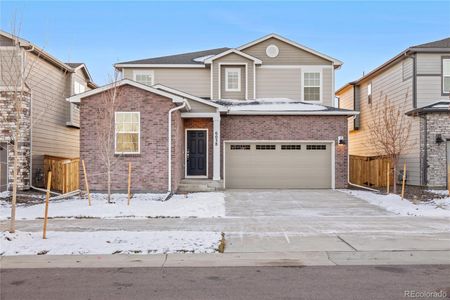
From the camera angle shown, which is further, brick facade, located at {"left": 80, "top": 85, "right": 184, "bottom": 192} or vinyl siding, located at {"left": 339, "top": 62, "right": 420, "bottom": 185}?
→ vinyl siding, located at {"left": 339, "top": 62, "right": 420, "bottom": 185}

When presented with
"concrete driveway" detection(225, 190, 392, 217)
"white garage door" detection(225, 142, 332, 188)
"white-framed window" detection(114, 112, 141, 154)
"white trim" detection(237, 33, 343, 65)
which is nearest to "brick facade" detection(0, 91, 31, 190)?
"white-framed window" detection(114, 112, 141, 154)

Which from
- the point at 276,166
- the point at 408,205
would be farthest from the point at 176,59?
the point at 408,205

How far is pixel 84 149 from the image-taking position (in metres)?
17.9

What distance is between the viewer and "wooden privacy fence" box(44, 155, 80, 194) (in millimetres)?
19062

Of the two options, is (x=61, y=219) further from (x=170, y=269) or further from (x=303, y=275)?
(x=303, y=275)

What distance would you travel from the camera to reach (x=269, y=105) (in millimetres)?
22250

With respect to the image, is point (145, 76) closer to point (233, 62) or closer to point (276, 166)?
point (233, 62)

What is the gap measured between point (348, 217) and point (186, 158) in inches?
394

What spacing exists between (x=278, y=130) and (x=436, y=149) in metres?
7.26

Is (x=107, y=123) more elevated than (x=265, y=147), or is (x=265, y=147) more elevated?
(x=107, y=123)

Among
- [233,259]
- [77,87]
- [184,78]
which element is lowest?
[233,259]

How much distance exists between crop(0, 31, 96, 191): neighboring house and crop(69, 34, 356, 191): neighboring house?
2.79 m

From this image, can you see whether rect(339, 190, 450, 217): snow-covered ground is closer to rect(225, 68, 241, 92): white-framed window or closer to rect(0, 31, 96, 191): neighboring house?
rect(225, 68, 241, 92): white-framed window

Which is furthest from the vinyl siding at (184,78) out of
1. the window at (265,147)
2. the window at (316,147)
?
the window at (316,147)
